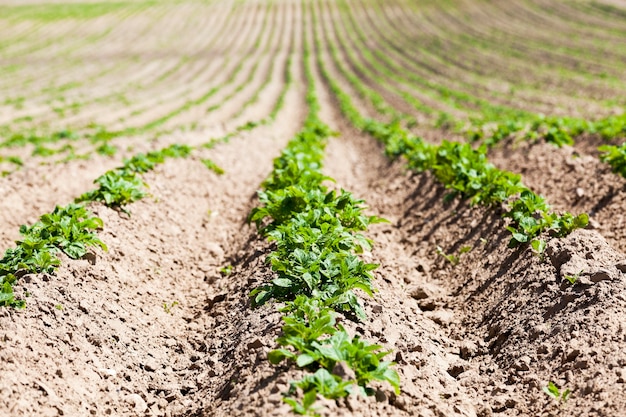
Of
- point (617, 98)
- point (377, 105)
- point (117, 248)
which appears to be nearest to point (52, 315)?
point (117, 248)

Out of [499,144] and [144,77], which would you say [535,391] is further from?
[144,77]

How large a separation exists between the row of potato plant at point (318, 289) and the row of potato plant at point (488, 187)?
1.68 metres

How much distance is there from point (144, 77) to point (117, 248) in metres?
26.6

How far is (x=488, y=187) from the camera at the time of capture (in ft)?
23.9

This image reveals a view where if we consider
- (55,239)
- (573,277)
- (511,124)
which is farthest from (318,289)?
(511,124)

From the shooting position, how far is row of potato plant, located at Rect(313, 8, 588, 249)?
233 inches

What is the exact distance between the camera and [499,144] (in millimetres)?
12023

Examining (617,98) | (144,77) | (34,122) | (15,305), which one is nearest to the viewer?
(15,305)

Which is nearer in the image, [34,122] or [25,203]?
[25,203]

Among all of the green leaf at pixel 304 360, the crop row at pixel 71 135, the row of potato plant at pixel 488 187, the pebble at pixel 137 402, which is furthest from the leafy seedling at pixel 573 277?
the crop row at pixel 71 135

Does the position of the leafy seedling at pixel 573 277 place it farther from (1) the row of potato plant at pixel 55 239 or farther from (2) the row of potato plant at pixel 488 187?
(1) the row of potato plant at pixel 55 239

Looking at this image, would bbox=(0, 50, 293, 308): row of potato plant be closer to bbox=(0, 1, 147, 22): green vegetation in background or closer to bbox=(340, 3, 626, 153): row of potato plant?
bbox=(340, 3, 626, 153): row of potato plant

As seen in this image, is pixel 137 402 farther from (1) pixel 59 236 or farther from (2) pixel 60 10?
(2) pixel 60 10

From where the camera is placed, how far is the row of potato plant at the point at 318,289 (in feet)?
12.4
